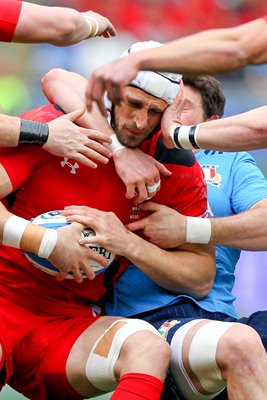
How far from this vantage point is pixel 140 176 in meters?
3.89

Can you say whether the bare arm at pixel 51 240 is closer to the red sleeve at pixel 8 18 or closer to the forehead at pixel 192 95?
the red sleeve at pixel 8 18

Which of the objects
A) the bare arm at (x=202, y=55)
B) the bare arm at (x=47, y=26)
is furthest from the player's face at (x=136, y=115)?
the bare arm at (x=202, y=55)

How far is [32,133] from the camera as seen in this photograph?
3.83 m

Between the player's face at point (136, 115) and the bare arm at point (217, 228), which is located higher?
the player's face at point (136, 115)

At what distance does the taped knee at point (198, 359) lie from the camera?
3.71m

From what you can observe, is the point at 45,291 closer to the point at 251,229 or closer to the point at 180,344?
the point at 180,344

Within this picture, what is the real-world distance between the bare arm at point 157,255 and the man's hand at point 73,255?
Result: 0.13 feet

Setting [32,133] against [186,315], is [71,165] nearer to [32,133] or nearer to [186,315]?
[32,133]

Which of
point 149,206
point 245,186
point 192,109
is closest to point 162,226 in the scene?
point 149,206

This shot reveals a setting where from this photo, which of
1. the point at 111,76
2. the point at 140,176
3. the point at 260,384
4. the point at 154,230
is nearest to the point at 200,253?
the point at 154,230

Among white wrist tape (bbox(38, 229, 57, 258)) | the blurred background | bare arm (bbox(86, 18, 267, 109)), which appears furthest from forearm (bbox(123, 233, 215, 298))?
the blurred background

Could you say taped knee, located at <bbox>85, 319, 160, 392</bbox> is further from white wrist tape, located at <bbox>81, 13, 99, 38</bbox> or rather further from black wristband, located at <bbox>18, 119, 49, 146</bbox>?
white wrist tape, located at <bbox>81, 13, 99, 38</bbox>

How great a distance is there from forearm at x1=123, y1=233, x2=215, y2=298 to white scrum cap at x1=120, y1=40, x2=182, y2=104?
59 centimetres

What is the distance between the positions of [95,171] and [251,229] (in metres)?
0.72
